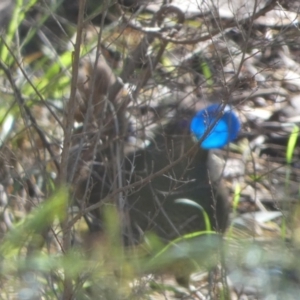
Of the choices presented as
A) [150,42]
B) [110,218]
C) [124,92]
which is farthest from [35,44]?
[110,218]

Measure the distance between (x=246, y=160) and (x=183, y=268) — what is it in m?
2.65

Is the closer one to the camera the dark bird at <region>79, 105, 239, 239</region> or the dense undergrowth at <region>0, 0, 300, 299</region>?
the dense undergrowth at <region>0, 0, 300, 299</region>

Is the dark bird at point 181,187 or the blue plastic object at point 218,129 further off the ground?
the blue plastic object at point 218,129

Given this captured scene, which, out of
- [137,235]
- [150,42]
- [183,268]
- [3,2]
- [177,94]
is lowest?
[137,235]

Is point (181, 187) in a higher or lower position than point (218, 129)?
lower

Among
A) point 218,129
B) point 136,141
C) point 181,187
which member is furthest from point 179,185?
point 136,141

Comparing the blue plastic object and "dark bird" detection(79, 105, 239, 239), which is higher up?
the blue plastic object

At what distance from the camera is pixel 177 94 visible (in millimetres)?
3174

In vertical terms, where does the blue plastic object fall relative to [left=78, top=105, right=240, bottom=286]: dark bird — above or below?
above

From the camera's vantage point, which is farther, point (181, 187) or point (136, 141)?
point (181, 187)

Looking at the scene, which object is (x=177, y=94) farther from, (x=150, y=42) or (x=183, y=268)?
(x=183, y=268)

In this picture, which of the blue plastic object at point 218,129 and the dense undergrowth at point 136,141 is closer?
the dense undergrowth at point 136,141

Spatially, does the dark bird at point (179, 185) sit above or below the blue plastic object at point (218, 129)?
below

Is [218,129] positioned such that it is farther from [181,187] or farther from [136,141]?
[136,141]
